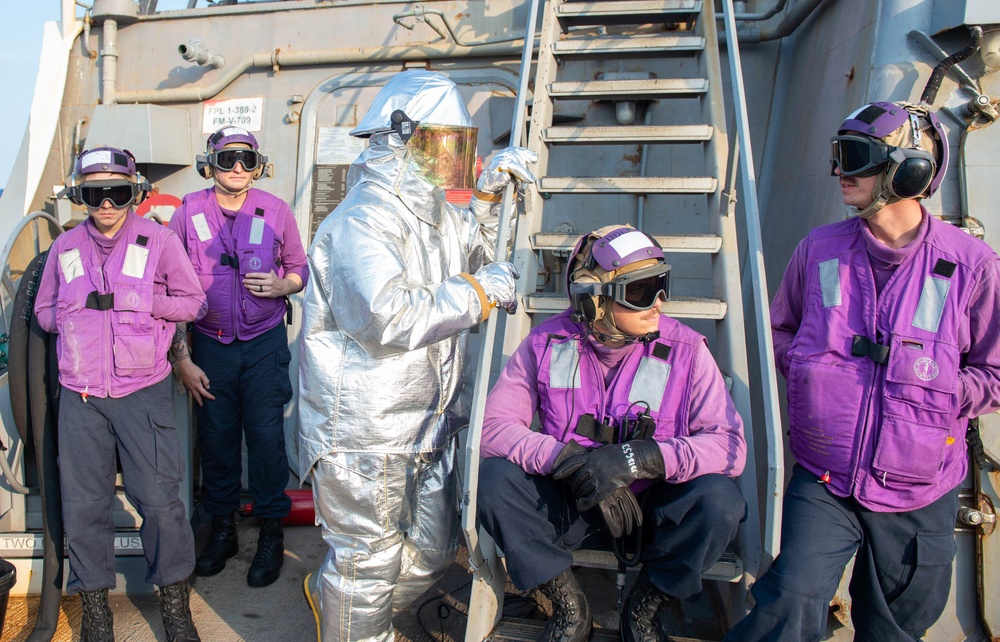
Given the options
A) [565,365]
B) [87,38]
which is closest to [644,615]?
[565,365]

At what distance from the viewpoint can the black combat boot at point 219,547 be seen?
362 centimetres

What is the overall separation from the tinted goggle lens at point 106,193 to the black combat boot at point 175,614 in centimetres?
159

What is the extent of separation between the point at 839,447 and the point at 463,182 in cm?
168

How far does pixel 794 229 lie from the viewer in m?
3.89

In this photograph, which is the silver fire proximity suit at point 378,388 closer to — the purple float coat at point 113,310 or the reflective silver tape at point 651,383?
the reflective silver tape at point 651,383

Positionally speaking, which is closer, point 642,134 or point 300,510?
point 642,134

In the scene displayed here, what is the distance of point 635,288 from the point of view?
2.41 m

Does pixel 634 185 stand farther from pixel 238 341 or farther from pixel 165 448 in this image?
pixel 165 448

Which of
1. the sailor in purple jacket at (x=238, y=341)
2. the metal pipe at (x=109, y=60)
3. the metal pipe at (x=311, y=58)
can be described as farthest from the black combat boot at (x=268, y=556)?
the metal pipe at (x=109, y=60)

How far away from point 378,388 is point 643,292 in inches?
38.1

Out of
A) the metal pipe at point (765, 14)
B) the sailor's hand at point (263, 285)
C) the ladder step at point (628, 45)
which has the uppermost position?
the metal pipe at point (765, 14)

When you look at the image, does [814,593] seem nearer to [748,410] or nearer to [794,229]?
[748,410]

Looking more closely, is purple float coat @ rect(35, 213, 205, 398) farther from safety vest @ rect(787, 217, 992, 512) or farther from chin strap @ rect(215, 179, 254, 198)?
safety vest @ rect(787, 217, 992, 512)

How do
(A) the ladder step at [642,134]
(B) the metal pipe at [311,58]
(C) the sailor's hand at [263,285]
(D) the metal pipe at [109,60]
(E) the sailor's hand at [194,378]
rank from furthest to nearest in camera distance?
(D) the metal pipe at [109,60], (B) the metal pipe at [311,58], (C) the sailor's hand at [263,285], (E) the sailor's hand at [194,378], (A) the ladder step at [642,134]
